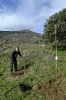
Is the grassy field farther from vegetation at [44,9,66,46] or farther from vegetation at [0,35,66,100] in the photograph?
vegetation at [44,9,66,46]

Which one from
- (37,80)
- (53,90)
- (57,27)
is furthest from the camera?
(57,27)

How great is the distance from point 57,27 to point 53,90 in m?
9.57

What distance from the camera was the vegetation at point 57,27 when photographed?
17.6m

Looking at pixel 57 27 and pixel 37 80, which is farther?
pixel 57 27

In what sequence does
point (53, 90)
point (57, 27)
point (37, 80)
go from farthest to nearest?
1. point (57, 27)
2. point (37, 80)
3. point (53, 90)

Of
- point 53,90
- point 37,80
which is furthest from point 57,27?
point 53,90

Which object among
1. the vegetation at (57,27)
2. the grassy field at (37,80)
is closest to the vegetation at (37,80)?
the grassy field at (37,80)

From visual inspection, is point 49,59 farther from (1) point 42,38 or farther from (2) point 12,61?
(1) point 42,38

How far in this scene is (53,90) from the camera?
30.5 ft

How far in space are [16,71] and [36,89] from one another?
313 cm

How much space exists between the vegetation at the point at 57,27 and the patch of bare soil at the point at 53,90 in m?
8.33

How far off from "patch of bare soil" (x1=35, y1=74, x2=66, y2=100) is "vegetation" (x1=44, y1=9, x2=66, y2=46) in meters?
8.33

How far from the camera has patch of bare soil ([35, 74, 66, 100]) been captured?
29.2 ft

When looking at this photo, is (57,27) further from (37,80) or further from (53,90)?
(53,90)
